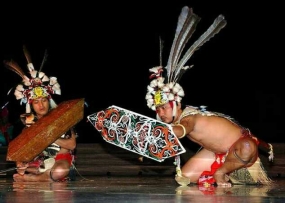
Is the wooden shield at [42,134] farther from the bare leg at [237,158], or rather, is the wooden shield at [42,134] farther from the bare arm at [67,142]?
the bare leg at [237,158]

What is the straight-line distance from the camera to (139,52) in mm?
8375

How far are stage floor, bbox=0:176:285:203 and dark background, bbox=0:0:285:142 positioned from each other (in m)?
2.00

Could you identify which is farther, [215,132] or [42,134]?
[42,134]

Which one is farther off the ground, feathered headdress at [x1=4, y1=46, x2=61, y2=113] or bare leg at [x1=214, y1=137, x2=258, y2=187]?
feathered headdress at [x1=4, y1=46, x2=61, y2=113]

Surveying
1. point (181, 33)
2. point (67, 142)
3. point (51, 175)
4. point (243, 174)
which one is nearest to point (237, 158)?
point (243, 174)

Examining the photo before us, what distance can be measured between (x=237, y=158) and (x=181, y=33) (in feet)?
2.93

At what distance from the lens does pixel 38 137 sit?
20.8ft

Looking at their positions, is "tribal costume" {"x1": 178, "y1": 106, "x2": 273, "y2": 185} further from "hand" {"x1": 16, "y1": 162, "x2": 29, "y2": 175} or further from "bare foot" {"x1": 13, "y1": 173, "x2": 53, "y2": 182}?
"hand" {"x1": 16, "y1": 162, "x2": 29, "y2": 175}

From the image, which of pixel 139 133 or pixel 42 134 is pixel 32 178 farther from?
pixel 139 133

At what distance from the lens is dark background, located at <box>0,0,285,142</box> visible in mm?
8281

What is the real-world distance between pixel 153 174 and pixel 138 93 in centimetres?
107

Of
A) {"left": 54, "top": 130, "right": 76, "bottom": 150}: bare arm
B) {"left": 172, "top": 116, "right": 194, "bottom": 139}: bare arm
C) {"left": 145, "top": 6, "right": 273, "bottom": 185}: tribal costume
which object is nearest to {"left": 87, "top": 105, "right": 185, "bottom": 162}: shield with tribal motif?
{"left": 172, "top": 116, "right": 194, "bottom": 139}: bare arm

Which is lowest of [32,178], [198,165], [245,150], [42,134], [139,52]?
[32,178]

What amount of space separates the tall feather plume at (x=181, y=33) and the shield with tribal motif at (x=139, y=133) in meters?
0.42
